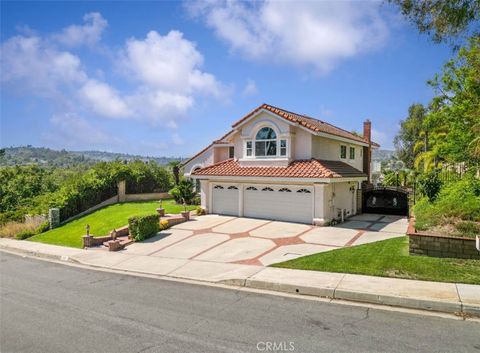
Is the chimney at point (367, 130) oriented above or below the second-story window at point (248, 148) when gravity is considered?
above

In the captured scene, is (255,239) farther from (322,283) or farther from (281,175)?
(322,283)

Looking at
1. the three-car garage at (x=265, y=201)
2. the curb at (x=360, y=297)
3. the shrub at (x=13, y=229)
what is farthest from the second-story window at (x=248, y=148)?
the shrub at (x=13, y=229)

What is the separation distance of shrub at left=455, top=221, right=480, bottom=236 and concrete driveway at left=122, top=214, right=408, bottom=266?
3.81 meters

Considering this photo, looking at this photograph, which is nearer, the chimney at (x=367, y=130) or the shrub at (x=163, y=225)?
the shrub at (x=163, y=225)

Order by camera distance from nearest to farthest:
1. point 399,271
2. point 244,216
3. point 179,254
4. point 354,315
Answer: point 354,315 < point 399,271 < point 179,254 < point 244,216

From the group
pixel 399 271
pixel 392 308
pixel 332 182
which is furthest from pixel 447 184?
pixel 392 308

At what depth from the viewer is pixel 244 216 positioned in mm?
21578

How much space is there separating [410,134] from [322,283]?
49984 mm

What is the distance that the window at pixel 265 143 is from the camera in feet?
70.9

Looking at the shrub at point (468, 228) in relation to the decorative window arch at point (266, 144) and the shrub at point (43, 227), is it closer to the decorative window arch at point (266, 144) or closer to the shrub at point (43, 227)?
the decorative window arch at point (266, 144)

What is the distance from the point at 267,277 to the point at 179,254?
202 inches

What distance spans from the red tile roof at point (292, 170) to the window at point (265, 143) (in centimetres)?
109

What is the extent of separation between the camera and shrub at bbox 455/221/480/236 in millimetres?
10991

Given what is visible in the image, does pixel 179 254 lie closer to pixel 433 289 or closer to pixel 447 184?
pixel 433 289
